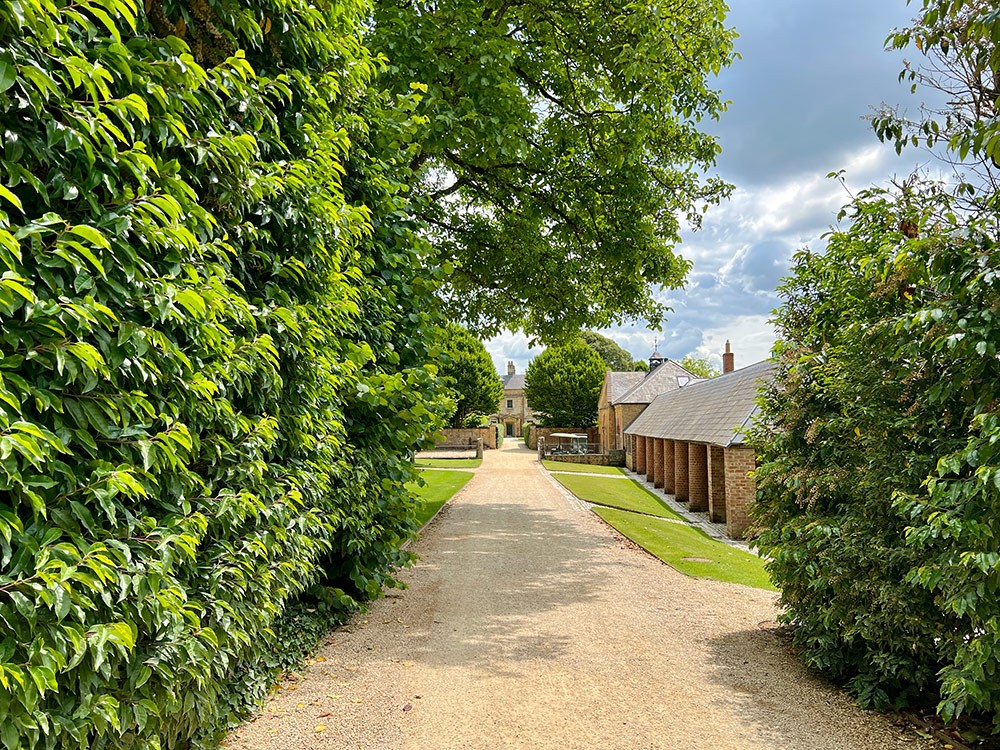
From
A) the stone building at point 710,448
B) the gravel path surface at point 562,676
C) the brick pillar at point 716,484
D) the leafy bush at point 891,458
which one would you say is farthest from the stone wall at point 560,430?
the leafy bush at point 891,458

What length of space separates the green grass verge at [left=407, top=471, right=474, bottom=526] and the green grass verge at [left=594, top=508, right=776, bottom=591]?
4.88 m

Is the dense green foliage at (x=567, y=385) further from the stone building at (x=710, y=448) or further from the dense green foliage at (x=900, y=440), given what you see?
the dense green foliage at (x=900, y=440)

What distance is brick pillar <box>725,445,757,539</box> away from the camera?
16.8 meters

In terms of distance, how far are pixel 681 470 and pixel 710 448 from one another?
5.30 meters

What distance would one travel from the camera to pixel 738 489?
17.0 m

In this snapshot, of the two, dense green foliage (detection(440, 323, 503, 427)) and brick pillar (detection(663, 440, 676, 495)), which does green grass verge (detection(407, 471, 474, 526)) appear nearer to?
brick pillar (detection(663, 440, 676, 495))

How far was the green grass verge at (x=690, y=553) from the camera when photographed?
10.7m

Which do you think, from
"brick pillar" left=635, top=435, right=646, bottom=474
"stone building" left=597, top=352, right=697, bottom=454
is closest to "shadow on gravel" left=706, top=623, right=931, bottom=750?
"brick pillar" left=635, top=435, right=646, bottom=474

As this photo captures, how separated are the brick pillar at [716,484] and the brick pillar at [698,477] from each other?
2272 mm

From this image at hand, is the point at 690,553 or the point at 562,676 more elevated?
the point at 562,676

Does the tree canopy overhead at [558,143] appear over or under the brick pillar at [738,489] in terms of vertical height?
over

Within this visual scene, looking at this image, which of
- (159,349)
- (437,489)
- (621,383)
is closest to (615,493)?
(437,489)

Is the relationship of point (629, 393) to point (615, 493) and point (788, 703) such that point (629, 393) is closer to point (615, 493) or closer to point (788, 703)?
point (615, 493)

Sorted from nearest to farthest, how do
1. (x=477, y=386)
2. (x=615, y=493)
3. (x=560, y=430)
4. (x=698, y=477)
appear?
1. (x=698, y=477)
2. (x=615, y=493)
3. (x=477, y=386)
4. (x=560, y=430)
